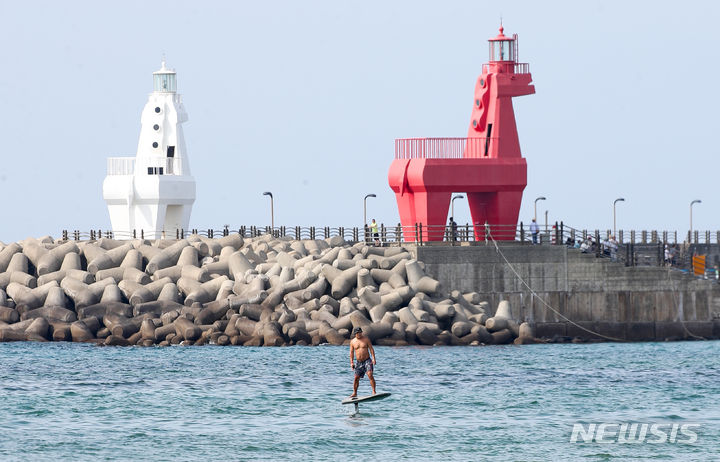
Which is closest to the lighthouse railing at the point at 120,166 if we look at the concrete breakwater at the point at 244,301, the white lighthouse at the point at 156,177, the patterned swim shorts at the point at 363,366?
the white lighthouse at the point at 156,177

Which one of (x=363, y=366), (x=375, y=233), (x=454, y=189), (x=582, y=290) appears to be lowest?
(x=363, y=366)

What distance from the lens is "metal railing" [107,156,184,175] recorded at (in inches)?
2393

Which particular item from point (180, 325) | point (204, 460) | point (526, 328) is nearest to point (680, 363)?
point (526, 328)

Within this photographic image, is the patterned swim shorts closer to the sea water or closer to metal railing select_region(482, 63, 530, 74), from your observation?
the sea water

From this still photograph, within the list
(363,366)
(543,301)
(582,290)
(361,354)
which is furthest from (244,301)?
(361,354)

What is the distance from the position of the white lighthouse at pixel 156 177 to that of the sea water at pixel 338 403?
16.2 meters

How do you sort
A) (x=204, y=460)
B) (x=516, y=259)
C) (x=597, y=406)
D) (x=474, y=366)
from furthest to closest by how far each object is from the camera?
1. (x=516, y=259)
2. (x=474, y=366)
3. (x=597, y=406)
4. (x=204, y=460)

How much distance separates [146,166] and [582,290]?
2114cm

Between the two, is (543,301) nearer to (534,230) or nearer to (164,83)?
(534,230)

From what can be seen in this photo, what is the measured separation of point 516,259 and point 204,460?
23993 mm

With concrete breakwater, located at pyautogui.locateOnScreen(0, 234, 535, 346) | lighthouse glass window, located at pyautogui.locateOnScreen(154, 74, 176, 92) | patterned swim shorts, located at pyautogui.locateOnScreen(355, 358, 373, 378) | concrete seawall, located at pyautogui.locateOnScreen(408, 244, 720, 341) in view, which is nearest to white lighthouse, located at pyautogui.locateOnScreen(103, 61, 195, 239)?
lighthouse glass window, located at pyautogui.locateOnScreen(154, 74, 176, 92)

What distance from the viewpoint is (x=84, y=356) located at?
135 feet

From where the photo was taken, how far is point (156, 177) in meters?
59.8

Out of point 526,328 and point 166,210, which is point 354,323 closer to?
point 526,328
